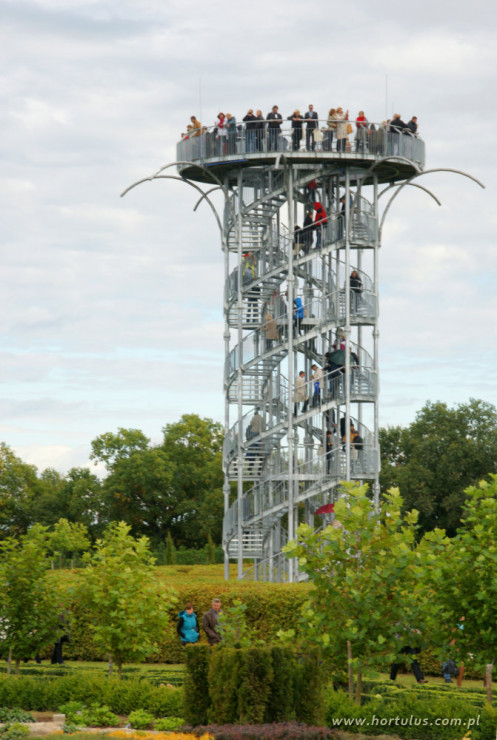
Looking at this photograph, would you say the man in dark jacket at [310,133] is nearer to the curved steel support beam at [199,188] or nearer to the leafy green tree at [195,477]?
the curved steel support beam at [199,188]

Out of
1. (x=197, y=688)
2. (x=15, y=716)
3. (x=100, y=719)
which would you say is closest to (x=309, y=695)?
(x=197, y=688)

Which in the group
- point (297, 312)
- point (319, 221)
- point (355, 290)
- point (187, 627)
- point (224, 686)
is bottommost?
point (224, 686)

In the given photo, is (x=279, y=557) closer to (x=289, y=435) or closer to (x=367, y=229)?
(x=289, y=435)

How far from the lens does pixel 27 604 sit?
29.0 m

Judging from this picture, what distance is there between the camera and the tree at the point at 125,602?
1037 inches

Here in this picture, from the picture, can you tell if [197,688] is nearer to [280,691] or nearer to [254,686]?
[254,686]

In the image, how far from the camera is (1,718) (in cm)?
2266

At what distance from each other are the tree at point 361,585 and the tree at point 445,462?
162 feet

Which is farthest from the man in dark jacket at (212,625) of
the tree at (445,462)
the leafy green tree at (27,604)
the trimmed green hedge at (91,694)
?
the tree at (445,462)

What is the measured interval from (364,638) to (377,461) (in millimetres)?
23440

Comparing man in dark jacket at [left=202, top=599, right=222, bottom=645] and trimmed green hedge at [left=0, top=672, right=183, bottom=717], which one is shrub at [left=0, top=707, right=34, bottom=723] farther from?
man in dark jacket at [left=202, top=599, right=222, bottom=645]

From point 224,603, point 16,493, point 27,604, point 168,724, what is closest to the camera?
point 168,724

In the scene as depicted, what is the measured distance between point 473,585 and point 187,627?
330 inches

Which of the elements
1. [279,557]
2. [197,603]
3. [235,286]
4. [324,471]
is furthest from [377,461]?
Result: [197,603]
